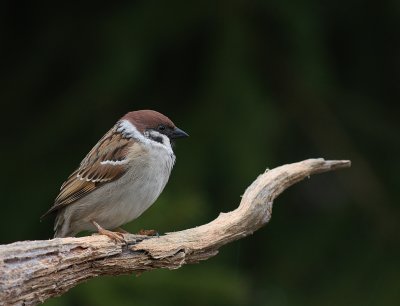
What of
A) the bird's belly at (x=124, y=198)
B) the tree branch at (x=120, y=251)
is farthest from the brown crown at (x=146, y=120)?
the tree branch at (x=120, y=251)

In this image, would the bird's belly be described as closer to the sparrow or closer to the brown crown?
the sparrow

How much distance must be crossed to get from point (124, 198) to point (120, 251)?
2.08ft

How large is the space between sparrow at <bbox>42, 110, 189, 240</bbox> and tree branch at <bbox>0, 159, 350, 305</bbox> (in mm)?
510

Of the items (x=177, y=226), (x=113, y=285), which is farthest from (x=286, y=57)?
(x=113, y=285)

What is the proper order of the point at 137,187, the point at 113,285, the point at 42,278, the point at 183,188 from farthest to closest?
1. the point at 183,188
2. the point at 113,285
3. the point at 137,187
4. the point at 42,278

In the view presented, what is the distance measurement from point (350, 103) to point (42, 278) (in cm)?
375

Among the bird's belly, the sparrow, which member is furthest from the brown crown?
the bird's belly

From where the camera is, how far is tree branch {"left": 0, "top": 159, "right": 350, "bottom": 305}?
342 centimetres

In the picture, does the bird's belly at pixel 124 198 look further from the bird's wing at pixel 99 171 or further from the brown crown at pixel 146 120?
the brown crown at pixel 146 120

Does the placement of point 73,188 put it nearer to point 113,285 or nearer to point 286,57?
point 113,285

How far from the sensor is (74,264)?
3605 millimetres

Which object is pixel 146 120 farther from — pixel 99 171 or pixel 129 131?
pixel 99 171

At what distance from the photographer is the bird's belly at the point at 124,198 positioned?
439cm

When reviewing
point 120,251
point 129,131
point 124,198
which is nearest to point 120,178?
point 124,198
